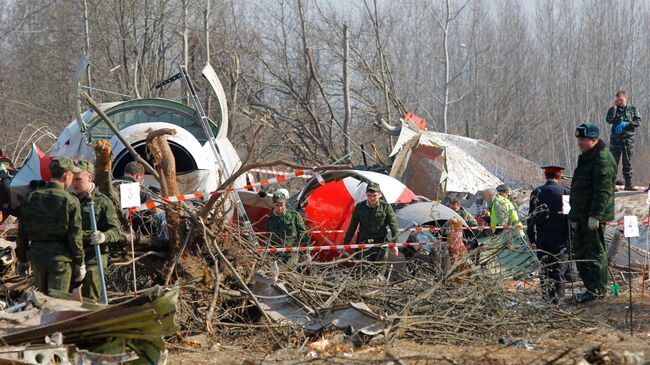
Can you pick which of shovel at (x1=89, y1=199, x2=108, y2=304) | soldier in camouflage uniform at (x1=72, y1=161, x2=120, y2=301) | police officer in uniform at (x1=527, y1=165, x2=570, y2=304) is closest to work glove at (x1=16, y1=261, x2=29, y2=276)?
soldier in camouflage uniform at (x1=72, y1=161, x2=120, y2=301)

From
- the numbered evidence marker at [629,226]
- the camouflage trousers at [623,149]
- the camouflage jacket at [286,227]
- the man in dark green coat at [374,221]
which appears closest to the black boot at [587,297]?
the numbered evidence marker at [629,226]

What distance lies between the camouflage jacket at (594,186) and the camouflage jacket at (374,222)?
215cm

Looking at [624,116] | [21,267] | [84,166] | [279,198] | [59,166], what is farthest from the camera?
[624,116]

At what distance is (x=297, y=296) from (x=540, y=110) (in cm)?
3651

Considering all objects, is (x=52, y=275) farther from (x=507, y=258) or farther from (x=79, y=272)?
(x=507, y=258)

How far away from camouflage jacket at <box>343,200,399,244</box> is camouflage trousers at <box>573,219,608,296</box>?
211 cm

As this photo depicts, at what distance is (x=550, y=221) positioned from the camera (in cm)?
992

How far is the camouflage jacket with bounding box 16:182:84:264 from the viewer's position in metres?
7.20

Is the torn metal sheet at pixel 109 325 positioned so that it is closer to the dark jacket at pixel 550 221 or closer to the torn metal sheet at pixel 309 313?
the torn metal sheet at pixel 309 313

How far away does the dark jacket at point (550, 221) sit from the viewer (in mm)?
9867

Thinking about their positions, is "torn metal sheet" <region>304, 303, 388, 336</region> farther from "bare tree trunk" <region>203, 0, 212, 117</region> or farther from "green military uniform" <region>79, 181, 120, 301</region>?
"bare tree trunk" <region>203, 0, 212, 117</region>

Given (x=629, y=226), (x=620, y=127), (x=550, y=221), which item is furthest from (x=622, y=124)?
(x=629, y=226)

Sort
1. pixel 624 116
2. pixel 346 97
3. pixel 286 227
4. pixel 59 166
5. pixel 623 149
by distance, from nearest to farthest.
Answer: pixel 59 166 → pixel 286 227 → pixel 624 116 → pixel 623 149 → pixel 346 97

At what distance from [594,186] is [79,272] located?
501cm
